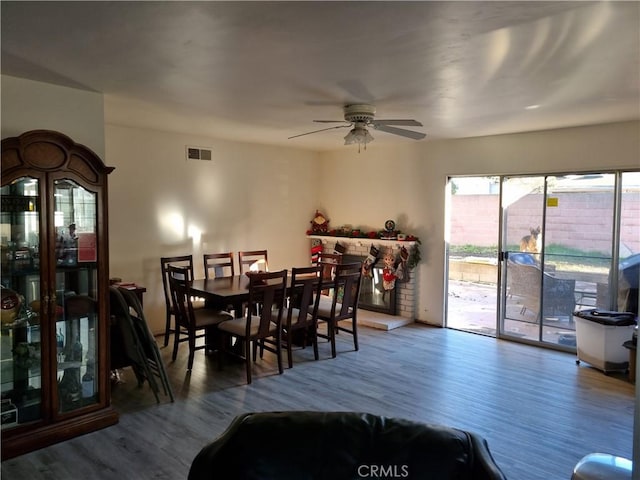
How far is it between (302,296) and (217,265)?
165 centimetres

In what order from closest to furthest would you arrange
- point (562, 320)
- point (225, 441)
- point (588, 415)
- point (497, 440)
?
1. point (225, 441)
2. point (497, 440)
3. point (588, 415)
4. point (562, 320)

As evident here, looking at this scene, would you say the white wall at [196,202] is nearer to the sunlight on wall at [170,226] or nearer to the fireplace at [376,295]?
the sunlight on wall at [170,226]

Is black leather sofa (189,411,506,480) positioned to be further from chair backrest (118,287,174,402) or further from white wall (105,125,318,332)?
white wall (105,125,318,332)

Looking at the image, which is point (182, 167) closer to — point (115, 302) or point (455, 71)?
point (115, 302)

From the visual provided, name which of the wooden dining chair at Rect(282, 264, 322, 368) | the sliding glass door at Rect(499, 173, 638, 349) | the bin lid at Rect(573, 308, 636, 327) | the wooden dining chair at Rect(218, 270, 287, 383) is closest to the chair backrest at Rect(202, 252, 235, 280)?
the wooden dining chair at Rect(282, 264, 322, 368)

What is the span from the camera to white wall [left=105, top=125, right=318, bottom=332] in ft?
17.4

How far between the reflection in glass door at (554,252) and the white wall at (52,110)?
4460mm

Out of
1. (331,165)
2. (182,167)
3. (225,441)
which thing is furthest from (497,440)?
(331,165)

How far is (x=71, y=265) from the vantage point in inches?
130

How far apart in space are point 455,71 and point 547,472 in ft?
8.34

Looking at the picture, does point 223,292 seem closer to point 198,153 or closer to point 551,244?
point 198,153

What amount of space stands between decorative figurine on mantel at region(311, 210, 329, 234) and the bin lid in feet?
12.4

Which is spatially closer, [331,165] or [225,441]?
[225,441]

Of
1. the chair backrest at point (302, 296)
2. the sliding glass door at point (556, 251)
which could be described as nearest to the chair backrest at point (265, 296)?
the chair backrest at point (302, 296)
